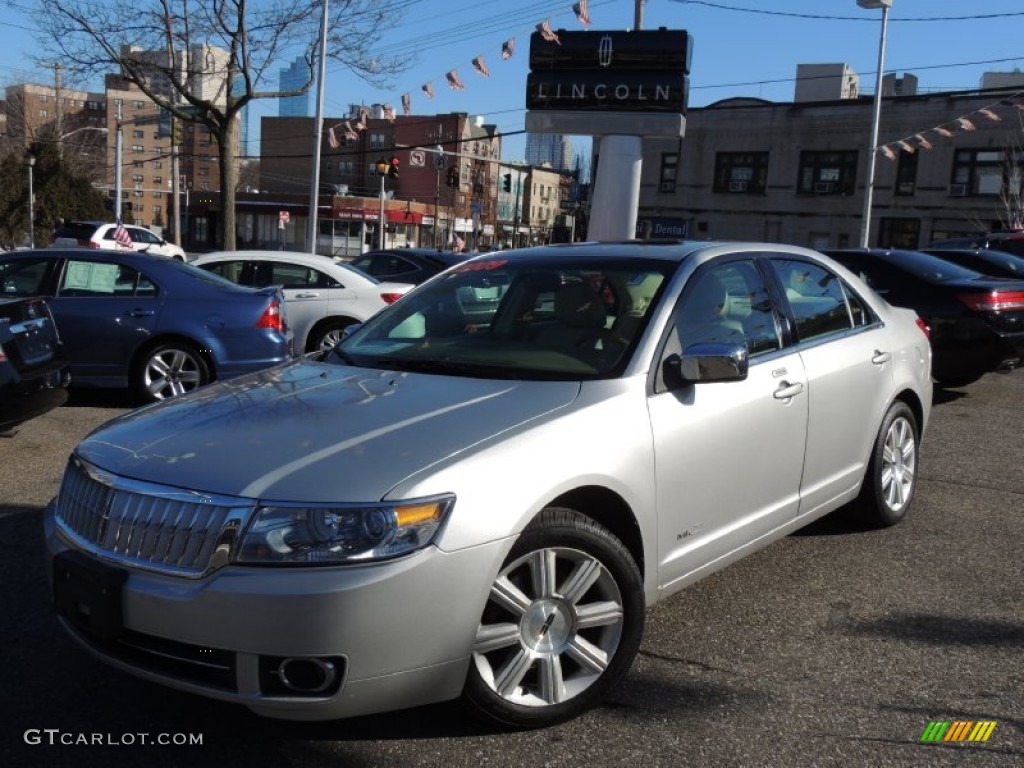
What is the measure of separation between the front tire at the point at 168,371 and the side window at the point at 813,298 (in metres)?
5.47

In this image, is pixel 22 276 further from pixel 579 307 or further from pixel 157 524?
pixel 157 524

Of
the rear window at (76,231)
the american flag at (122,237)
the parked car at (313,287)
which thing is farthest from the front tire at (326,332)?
the rear window at (76,231)

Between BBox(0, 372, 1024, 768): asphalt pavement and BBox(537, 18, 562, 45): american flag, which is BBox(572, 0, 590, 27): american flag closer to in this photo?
BBox(537, 18, 562, 45): american flag

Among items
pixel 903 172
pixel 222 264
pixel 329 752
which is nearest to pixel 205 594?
pixel 329 752

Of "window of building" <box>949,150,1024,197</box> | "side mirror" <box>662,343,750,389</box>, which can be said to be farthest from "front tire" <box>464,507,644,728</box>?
"window of building" <box>949,150,1024,197</box>

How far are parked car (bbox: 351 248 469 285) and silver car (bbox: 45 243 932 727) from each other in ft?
34.2

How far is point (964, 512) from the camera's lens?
573 centimetres

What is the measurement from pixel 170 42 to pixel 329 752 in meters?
22.4

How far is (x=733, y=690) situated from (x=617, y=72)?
42.9 ft

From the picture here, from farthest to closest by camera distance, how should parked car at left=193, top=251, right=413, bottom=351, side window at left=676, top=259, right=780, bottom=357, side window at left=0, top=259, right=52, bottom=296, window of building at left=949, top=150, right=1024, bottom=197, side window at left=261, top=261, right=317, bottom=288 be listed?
window of building at left=949, top=150, right=1024, bottom=197
side window at left=261, top=261, right=317, bottom=288
parked car at left=193, top=251, right=413, bottom=351
side window at left=0, top=259, right=52, bottom=296
side window at left=676, top=259, right=780, bottom=357

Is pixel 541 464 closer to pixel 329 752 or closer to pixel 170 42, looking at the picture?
pixel 329 752

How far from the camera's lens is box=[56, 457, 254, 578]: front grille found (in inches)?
105

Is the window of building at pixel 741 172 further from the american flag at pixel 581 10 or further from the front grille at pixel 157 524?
the front grille at pixel 157 524

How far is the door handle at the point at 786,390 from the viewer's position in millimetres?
4102
